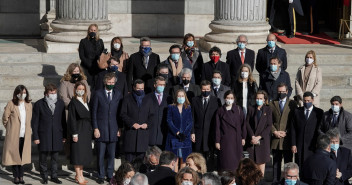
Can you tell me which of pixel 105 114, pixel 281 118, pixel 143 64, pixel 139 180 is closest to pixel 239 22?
pixel 143 64

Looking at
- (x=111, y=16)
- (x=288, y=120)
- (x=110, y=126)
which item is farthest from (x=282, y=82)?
(x=111, y=16)

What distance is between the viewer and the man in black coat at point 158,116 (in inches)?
654

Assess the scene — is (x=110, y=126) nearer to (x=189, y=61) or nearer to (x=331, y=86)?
(x=189, y=61)

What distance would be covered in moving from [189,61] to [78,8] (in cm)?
342

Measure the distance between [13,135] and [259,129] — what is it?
4.07 metres

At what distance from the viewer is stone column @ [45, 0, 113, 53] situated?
66.1 ft

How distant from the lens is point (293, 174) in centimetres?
1306

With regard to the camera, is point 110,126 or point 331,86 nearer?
point 110,126

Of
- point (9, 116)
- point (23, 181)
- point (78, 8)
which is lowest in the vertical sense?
point (23, 181)

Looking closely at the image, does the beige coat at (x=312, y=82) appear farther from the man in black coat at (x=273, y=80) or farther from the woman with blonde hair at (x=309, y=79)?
the man in black coat at (x=273, y=80)

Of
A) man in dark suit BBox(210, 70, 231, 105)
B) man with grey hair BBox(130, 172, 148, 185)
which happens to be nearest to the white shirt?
man in dark suit BBox(210, 70, 231, 105)

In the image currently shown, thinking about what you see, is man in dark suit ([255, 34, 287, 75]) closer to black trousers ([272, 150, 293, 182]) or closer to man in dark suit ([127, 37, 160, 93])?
black trousers ([272, 150, 293, 182])

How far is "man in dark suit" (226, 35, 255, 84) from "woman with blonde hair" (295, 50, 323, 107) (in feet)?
3.19

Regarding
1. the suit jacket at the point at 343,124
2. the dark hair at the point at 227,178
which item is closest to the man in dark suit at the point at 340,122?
the suit jacket at the point at 343,124
